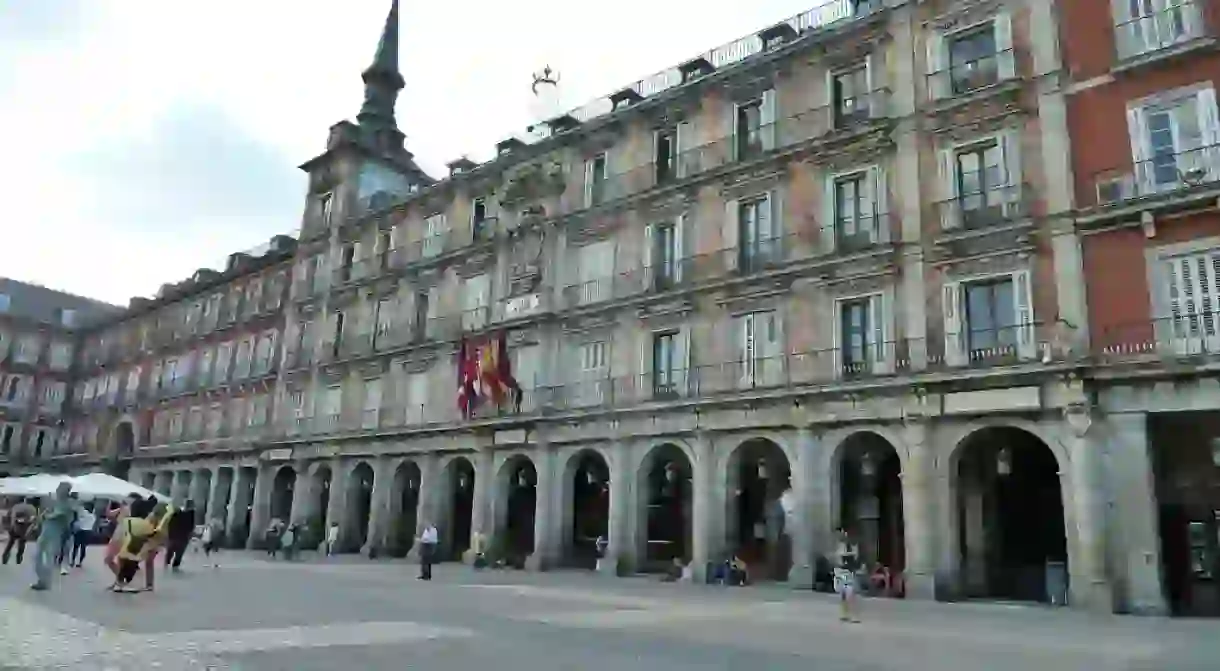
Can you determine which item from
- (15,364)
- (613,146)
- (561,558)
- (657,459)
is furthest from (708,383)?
(15,364)

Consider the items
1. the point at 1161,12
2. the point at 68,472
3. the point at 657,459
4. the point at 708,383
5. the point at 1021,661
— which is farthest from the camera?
the point at 68,472

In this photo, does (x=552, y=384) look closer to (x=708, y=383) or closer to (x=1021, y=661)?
(x=708, y=383)

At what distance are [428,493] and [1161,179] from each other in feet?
82.9

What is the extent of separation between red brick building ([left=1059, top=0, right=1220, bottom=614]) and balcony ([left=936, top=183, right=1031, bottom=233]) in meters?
1.29

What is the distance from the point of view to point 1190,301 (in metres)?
16.8

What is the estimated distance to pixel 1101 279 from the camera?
18.0 meters

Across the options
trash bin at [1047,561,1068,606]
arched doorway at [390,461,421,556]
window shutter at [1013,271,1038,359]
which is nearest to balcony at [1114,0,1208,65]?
window shutter at [1013,271,1038,359]

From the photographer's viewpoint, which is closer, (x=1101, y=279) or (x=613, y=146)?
(x=1101, y=279)

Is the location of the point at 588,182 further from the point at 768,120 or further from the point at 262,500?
the point at 262,500

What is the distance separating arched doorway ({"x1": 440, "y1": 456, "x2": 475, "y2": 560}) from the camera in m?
31.6

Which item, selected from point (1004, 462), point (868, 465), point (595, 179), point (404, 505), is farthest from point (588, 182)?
point (1004, 462)

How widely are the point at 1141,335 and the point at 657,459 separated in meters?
13.5

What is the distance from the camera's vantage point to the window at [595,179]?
29.2m

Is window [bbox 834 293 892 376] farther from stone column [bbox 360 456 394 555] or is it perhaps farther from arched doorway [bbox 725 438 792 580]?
stone column [bbox 360 456 394 555]
